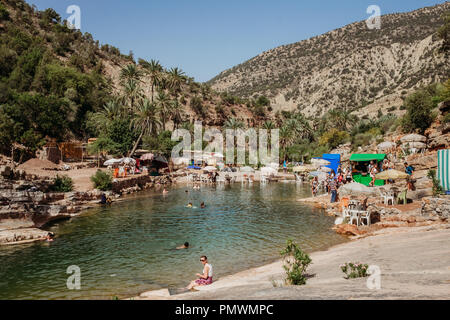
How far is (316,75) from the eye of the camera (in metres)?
103

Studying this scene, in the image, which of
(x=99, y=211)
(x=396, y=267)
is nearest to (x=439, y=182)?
(x=396, y=267)

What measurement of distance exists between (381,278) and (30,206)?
17318 millimetres

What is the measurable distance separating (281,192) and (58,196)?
65.0ft

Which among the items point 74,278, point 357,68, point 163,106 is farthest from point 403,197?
point 357,68

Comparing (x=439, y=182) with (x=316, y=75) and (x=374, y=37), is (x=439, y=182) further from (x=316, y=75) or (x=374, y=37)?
(x=374, y=37)

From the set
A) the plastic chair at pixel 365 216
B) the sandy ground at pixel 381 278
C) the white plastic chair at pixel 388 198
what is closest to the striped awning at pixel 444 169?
the white plastic chair at pixel 388 198

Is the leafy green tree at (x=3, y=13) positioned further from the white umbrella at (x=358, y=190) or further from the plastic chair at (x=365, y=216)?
the plastic chair at (x=365, y=216)

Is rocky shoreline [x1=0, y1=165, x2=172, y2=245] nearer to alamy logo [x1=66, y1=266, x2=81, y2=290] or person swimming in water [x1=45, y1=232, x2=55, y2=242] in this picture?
person swimming in water [x1=45, y1=232, x2=55, y2=242]

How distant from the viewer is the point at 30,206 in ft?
57.1

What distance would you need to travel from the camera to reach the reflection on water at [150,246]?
1039 centimetres

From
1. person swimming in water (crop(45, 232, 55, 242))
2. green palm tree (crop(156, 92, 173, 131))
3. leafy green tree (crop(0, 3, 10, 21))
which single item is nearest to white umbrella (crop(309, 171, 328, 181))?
person swimming in water (crop(45, 232, 55, 242))

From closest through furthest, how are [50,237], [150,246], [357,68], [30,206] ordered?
[150,246] → [50,237] → [30,206] → [357,68]

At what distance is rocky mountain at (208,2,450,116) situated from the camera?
3199 inches

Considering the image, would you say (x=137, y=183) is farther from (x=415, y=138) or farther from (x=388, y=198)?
(x=415, y=138)
